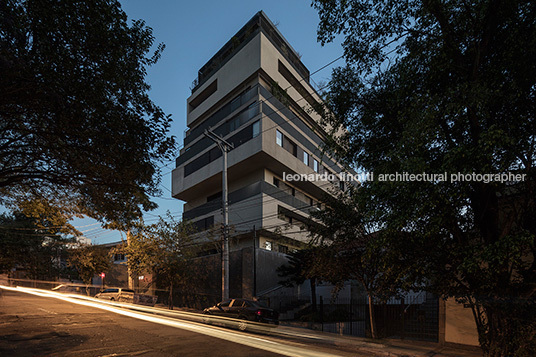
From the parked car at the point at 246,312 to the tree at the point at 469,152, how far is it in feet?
28.7

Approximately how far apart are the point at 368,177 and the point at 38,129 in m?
9.61

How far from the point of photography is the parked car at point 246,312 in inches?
607

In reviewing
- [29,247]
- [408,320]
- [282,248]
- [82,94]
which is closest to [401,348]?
[408,320]

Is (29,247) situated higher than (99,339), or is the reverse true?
(99,339)

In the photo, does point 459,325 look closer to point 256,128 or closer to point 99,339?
point 99,339

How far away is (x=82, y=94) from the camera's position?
8.07 meters

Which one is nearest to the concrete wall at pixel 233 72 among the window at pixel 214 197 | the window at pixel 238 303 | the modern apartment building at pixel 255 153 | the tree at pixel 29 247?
the modern apartment building at pixel 255 153

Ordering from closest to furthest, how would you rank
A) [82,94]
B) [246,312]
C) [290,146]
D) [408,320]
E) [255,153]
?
[82,94], [408,320], [246,312], [255,153], [290,146]

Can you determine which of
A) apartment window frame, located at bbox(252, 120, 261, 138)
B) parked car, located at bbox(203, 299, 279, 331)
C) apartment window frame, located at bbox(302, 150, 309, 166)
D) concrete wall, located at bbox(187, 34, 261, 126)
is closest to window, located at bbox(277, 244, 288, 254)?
apartment window frame, located at bbox(302, 150, 309, 166)

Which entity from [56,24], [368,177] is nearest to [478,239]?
[368,177]

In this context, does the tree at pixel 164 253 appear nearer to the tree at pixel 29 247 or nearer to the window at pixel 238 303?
the window at pixel 238 303

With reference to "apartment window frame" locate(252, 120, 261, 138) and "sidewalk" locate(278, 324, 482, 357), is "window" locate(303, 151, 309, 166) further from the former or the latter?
"sidewalk" locate(278, 324, 482, 357)

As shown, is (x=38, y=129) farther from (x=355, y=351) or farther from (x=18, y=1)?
(x=355, y=351)

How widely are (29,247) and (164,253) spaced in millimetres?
24617
